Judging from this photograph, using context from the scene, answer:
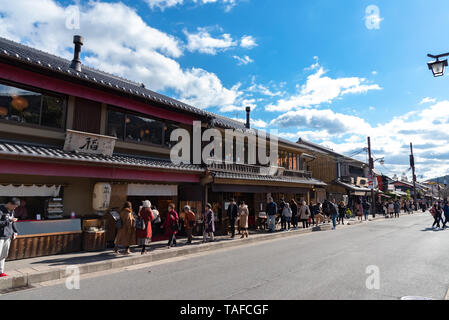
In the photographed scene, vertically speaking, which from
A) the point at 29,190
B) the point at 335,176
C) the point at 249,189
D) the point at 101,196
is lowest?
the point at 101,196

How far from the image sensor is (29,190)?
29.8 ft

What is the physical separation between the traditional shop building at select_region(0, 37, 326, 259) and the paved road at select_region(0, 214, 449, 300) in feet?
10.7

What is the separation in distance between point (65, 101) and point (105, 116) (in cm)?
154

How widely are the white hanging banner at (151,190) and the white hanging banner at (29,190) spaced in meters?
2.71

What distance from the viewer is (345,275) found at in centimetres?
688

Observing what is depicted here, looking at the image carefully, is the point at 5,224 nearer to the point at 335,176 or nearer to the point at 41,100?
the point at 41,100

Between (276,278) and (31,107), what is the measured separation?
30.8ft

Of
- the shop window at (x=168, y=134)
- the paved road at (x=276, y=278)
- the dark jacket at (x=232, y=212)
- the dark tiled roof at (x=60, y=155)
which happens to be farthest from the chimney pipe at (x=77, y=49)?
the paved road at (x=276, y=278)

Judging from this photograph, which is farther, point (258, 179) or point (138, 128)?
point (258, 179)

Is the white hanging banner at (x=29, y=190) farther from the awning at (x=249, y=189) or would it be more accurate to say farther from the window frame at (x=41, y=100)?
the awning at (x=249, y=189)

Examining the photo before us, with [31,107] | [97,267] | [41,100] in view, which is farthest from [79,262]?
[41,100]

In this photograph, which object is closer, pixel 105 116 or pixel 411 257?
pixel 411 257
